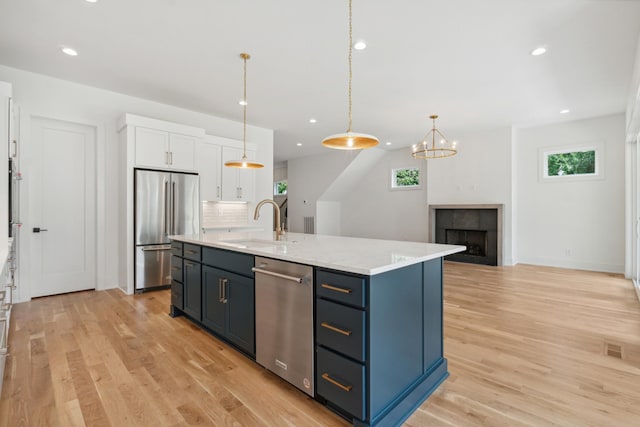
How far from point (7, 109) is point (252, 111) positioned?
3331 millimetres

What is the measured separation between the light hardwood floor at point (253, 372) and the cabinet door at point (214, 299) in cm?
18

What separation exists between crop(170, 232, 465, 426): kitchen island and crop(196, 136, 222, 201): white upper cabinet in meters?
3.36

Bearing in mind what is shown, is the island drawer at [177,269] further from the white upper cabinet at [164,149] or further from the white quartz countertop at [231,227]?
the white quartz countertop at [231,227]

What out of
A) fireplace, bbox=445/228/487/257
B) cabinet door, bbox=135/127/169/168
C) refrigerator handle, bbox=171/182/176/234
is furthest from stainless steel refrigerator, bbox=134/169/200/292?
fireplace, bbox=445/228/487/257

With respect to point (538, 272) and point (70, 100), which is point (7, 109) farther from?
point (538, 272)

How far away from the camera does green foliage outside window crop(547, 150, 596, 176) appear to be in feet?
19.7

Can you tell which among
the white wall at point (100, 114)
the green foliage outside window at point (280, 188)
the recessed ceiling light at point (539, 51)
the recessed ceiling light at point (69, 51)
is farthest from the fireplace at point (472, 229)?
the recessed ceiling light at point (69, 51)

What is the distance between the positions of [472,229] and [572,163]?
2224 mm

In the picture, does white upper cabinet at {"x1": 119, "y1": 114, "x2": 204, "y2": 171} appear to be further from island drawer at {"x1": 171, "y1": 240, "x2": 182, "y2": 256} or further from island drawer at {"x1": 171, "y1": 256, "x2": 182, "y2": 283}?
island drawer at {"x1": 171, "y1": 256, "x2": 182, "y2": 283}

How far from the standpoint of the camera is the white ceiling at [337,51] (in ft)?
9.09

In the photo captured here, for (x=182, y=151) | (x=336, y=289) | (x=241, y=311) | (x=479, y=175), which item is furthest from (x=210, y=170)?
(x=479, y=175)

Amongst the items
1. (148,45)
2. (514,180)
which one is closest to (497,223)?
(514,180)

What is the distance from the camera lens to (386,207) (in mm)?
9297

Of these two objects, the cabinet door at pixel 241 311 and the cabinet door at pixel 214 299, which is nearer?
the cabinet door at pixel 241 311
